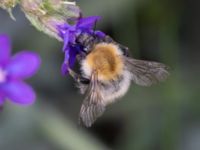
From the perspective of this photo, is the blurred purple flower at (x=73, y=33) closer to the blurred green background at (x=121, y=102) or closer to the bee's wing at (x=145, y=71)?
the bee's wing at (x=145, y=71)

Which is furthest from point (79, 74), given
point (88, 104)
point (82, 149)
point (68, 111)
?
point (68, 111)

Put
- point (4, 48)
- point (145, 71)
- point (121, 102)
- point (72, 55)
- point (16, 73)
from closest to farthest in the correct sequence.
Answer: point (4, 48)
point (16, 73)
point (72, 55)
point (145, 71)
point (121, 102)

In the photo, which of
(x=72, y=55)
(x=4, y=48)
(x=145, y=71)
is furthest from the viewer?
(x=145, y=71)

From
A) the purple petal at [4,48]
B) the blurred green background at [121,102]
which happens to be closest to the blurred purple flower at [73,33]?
the purple petal at [4,48]

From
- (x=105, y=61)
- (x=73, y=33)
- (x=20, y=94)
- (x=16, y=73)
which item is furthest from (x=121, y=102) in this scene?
(x=20, y=94)

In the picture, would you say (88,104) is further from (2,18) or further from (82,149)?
(2,18)

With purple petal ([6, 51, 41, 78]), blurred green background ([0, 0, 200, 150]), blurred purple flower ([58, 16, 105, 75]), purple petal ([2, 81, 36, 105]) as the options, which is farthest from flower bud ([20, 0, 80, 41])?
blurred green background ([0, 0, 200, 150])

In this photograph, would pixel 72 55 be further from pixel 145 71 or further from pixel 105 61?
pixel 145 71
